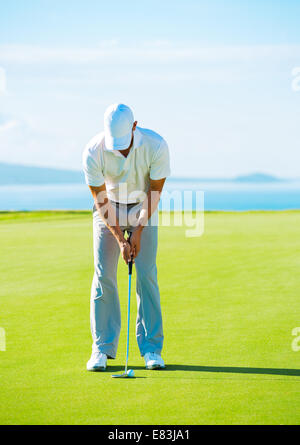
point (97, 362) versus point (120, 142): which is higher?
point (120, 142)

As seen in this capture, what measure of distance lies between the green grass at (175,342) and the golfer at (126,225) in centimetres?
14

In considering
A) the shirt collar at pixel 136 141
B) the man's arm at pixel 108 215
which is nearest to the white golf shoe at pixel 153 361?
the man's arm at pixel 108 215

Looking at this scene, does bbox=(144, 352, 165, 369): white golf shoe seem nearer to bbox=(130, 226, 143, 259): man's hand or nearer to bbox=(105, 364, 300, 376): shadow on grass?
bbox=(105, 364, 300, 376): shadow on grass

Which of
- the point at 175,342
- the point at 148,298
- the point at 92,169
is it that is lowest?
the point at 175,342

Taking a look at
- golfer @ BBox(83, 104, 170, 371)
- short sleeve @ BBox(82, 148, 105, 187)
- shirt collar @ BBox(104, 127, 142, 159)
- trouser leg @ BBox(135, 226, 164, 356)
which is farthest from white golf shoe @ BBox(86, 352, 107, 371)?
shirt collar @ BBox(104, 127, 142, 159)

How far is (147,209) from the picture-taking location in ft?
12.4

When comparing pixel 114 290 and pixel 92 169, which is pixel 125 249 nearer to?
pixel 114 290

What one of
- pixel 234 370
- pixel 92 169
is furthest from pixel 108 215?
pixel 234 370

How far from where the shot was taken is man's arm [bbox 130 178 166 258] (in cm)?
378

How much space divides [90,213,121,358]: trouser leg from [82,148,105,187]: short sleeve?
240mm

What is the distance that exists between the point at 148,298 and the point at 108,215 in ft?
1.81

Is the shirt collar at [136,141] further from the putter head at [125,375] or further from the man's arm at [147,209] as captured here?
the putter head at [125,375]
